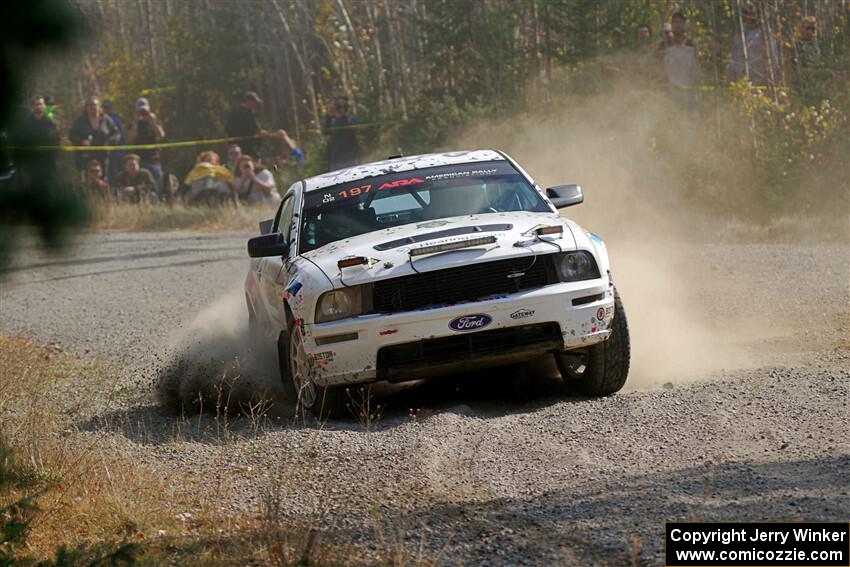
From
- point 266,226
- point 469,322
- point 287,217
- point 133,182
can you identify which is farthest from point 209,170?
point 469,322

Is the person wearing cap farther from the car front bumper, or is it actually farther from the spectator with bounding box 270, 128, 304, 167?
the car front bumper

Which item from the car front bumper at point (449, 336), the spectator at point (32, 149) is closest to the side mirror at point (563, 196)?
the car front bumper at point (449, 336)

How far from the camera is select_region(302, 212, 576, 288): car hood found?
8.00 meters

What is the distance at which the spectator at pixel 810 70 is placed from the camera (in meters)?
20.4

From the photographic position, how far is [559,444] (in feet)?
23.4

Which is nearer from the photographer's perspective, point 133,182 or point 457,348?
point 457,348

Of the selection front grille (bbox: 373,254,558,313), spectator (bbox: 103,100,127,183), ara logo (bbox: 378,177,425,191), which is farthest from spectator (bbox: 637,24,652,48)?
front grille (bbox: 373,254,558,313)

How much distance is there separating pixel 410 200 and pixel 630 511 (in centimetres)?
411

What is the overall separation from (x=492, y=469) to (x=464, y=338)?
59.1 inches

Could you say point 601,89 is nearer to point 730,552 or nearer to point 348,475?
point 348,475


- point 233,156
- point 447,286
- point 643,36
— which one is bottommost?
point 233,156

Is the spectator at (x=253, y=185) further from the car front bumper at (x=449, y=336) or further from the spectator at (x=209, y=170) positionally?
the car front bumper at (x=449, y=336)

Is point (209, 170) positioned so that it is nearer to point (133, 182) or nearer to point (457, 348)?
point (133, 182)

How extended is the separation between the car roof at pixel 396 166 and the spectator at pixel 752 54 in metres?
13.2
